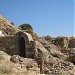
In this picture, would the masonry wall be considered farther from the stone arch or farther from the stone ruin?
the stone arch

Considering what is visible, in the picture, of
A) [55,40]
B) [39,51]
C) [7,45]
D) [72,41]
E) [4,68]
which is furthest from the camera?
[72,41]

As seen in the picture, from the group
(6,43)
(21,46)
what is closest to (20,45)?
(21,46)

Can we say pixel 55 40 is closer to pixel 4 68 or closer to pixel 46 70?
pixel 46 70

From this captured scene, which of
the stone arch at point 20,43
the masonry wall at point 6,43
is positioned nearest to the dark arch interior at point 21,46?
the stone arch at point 20,43

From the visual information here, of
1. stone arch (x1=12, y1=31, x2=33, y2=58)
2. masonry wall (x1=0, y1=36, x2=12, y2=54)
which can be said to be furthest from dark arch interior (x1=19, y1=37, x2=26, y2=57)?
masonry wall (x1=0, y1=36, x2=12, y2=54)

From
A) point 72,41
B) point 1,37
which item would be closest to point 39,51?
point 1,37

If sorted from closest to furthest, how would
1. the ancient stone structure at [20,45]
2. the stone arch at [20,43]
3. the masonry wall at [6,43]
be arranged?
the ancient stone structure at [20,45]
the stone arch at [20,43]
the masonry wall at [6,43]

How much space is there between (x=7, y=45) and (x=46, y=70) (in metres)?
6.88

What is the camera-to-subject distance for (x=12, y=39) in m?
24.9

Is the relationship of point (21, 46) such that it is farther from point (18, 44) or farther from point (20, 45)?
point (18, 44)

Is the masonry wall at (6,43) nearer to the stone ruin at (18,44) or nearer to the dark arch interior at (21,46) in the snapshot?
the stone ruin at (18,44)

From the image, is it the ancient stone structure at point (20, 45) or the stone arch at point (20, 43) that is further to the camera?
the stone arch at point (20, 43)


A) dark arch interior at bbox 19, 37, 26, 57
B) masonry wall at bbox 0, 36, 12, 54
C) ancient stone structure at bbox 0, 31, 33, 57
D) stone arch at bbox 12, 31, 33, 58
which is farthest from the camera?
masonry wall at bbox 0, 36, 12, 54

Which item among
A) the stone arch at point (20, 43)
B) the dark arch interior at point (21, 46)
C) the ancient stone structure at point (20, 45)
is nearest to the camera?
the ancient stone structure at point (20, 45)
